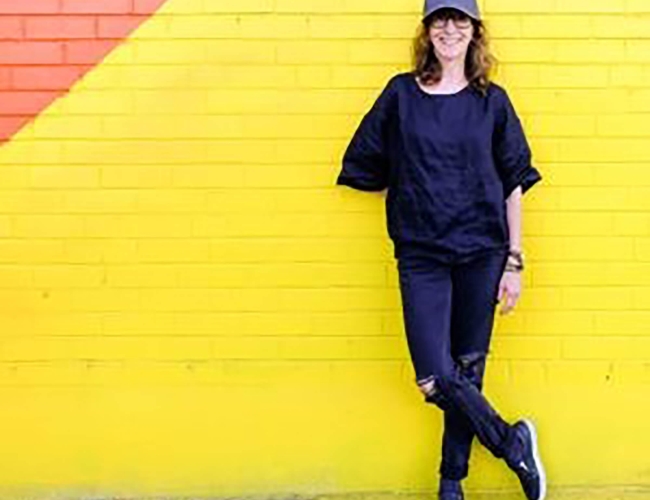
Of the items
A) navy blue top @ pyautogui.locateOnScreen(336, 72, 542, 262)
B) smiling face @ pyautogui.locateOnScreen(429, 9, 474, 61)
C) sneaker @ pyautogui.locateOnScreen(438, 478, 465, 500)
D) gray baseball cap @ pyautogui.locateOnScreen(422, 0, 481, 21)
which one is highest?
gray baseball cap @ pyautogui.locateOnScreen(422, 0, 481, 21)

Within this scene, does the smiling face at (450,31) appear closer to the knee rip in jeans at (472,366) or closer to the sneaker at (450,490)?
the knee rip in jeans at (472,366)

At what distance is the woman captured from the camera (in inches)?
171

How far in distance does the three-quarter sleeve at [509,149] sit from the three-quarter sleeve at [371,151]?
1.33 feet

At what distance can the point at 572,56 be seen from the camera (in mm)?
4660

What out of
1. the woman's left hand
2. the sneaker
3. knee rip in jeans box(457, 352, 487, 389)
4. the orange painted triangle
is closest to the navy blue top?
the woman's left hand

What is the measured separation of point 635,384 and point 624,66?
4.14 feet

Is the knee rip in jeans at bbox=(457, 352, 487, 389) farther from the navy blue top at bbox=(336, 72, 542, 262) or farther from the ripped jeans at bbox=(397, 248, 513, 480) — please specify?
the navy blue top at bbox=(336, 72, 542, 262)

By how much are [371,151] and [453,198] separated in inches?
15.3

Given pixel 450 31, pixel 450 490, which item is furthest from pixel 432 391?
pixel 450 31

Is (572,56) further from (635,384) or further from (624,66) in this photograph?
(635,384)

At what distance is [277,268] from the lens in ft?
15.7

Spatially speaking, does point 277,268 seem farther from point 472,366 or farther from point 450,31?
point 450,31

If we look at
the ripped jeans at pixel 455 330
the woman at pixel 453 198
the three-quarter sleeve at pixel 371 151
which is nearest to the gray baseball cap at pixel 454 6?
the woman at pixel 453 198

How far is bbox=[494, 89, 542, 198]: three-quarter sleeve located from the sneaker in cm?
113
